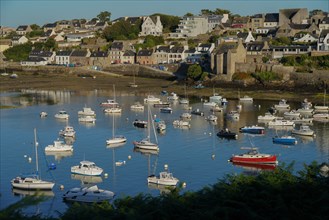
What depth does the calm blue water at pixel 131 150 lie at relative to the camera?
41.9 ft

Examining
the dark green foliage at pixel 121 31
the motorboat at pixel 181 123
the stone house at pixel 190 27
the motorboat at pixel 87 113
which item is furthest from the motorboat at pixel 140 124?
the stone house at pixel 190 27

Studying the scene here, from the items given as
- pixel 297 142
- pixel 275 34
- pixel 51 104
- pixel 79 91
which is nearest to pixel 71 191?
pixel 297 142

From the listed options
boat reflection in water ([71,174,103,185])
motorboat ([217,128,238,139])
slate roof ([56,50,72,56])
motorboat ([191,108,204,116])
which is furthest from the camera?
slate roof ([56,50,72,56])

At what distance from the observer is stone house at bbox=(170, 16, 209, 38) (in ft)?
150

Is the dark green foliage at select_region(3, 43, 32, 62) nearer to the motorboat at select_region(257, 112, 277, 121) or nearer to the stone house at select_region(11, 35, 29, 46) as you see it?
the stone house at select_region(11, 35, 29, 46)

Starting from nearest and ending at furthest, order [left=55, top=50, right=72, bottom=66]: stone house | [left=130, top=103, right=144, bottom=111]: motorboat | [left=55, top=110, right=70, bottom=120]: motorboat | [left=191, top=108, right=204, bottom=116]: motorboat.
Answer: [left=55, top=110, right=70, bottom=120]: motorboat < [left=191, top=108, right=204, bottom=116]: motorboat < [left=130, top=103, right=144, bottom=111]: motorboat < [left=55, top=50, right=72, bottom=66]: stone house

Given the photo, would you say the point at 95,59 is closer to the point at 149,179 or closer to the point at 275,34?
the point at 275,34

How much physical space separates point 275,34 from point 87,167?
89.7 ft

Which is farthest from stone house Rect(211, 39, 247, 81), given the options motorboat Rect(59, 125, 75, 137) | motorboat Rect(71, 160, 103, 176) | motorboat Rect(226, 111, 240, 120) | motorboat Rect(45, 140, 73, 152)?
motorboat Rect(71, 160, 103, 176)

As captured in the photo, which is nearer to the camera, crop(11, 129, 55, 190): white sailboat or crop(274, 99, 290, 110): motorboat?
crop(11, 129, 55, 190): white sailboat

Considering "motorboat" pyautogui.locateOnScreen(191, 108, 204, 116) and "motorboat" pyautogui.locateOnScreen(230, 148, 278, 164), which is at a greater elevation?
"motorboat" pyautogui.locateOnScreen(191, 108, 204, 116)

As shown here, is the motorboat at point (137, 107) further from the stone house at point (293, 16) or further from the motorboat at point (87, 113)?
the stone house at point (293, 16)

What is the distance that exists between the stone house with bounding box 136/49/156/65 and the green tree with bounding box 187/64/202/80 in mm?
7046

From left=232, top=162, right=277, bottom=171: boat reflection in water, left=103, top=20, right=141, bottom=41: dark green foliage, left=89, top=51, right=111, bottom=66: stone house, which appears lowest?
left=232, top=162, right=277, bottom=171: boat reflection in water
